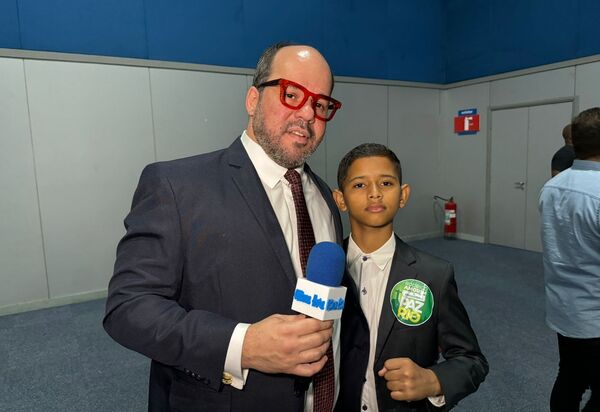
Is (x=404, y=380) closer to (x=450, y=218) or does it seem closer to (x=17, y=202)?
(x=17, y=202)

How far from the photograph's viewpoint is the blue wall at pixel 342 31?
4.02 metres

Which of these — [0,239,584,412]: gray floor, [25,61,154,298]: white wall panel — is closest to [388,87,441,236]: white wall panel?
[0,239,584,412]: gray floor

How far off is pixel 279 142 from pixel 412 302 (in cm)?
56

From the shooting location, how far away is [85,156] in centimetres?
412

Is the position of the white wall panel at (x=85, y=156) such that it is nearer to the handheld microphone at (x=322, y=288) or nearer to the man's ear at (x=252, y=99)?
the man's ear at (x=252, y=99)

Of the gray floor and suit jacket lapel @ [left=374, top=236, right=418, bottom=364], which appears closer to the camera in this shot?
suit jacket lapel @ [left=374, top=236, right=418, bottom=364]

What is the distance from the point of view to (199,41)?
468cm

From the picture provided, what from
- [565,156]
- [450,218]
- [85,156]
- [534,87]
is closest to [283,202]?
[565,156]

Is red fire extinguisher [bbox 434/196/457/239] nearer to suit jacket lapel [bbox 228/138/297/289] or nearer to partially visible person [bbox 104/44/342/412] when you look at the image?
partially visible person [bbox 104/44/342/412]

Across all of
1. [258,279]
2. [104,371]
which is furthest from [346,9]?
[258,279]

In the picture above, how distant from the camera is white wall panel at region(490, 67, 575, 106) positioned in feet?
17.0

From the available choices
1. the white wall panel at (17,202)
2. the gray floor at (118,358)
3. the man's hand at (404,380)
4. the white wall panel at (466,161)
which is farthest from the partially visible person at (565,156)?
the white wall panel at (17,202)

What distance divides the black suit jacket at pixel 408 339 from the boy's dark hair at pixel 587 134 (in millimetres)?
905

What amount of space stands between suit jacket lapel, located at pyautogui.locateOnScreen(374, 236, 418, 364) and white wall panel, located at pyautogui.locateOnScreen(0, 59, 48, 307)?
397cm
